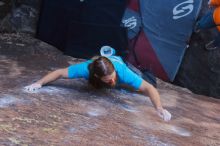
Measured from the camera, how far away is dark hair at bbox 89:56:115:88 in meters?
3.47

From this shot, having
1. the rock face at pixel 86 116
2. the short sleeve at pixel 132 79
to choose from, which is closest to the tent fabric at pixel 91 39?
the rock face at pixel 86 116

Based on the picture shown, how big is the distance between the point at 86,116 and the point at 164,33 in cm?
341

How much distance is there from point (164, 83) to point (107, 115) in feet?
9.61

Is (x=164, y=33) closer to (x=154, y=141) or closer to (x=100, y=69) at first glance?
(x=100, y=69)

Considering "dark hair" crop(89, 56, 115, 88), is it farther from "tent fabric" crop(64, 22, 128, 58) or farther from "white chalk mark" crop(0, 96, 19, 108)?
"tent fabric" crop(64, 22, 128, 58)

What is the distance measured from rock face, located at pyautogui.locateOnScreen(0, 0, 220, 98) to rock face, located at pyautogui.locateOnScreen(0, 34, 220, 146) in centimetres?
137

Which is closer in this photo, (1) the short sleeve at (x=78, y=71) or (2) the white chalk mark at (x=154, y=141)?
(2) the white chalk mark at (x=154, y=141)

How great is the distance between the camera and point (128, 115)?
11.6 feet

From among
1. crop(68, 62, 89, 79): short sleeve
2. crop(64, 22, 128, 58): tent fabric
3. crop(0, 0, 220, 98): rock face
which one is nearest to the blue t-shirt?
crop(68, 62, 89, 79): short sleeve

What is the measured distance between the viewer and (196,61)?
656 cm

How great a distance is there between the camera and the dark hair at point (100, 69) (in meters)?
3.47

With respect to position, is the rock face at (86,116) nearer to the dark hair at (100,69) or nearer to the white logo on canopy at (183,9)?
the dark hair at (100,69)

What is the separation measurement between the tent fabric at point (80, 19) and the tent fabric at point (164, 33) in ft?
1.61

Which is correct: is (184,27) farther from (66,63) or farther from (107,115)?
(107,115)
